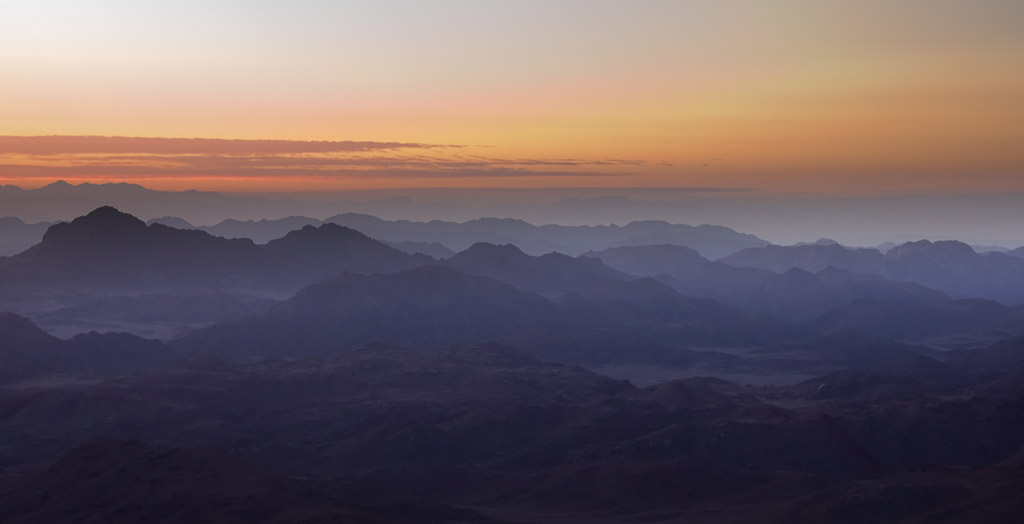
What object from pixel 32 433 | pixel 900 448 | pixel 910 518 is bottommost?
pixel 32 433

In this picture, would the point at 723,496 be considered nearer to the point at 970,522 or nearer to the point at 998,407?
the point at 970,522

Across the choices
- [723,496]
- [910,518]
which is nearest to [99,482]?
[723,496]

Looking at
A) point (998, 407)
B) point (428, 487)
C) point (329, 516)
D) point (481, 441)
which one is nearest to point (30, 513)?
point (329, 516)

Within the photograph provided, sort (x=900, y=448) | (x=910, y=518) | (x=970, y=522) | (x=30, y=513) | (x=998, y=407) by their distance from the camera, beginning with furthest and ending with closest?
(x=998, y=407) < (x=900, y=448) < (x=30, y=513) < (x=910, y=518) < (x=970, y=522)

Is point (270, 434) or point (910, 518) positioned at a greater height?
point (910, 518)

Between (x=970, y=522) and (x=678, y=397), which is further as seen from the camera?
(x=678, y=397)

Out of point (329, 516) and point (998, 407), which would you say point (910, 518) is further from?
point (998, 407)

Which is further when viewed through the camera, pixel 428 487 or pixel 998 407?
pixel 998 407

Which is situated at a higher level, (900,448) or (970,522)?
(970,522)

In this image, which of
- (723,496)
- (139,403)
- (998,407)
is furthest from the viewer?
(139,403)
